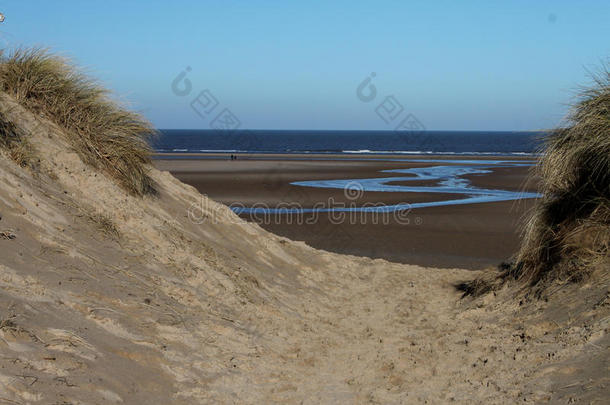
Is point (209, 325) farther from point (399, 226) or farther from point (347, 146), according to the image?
point (347, 146)

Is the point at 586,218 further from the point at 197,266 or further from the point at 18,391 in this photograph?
the point at 18,391

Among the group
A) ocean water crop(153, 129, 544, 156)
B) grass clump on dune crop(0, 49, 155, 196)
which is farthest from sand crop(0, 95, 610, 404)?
ocean water crop(153, 129, 544, 156)

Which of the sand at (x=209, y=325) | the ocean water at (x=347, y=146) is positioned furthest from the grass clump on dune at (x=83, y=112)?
the ocean water at (x=347, y=146)

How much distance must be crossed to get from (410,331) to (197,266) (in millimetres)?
2462

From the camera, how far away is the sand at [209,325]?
4.06m

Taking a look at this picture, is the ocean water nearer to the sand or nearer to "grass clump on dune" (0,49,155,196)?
"grass clump on dune" (0,49,155,196)

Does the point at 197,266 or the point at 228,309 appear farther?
the point at 197,266

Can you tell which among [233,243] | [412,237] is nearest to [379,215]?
[412,237]

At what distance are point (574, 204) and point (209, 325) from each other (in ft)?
13.8

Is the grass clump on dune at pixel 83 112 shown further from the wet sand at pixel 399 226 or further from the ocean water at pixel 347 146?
the ocean water at pixel 347 146

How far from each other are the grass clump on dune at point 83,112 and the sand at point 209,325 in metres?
0.33

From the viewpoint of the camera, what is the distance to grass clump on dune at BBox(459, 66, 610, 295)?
6203 mm

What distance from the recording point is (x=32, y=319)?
4.09 meters

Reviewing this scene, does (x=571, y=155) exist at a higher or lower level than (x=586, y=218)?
higher
